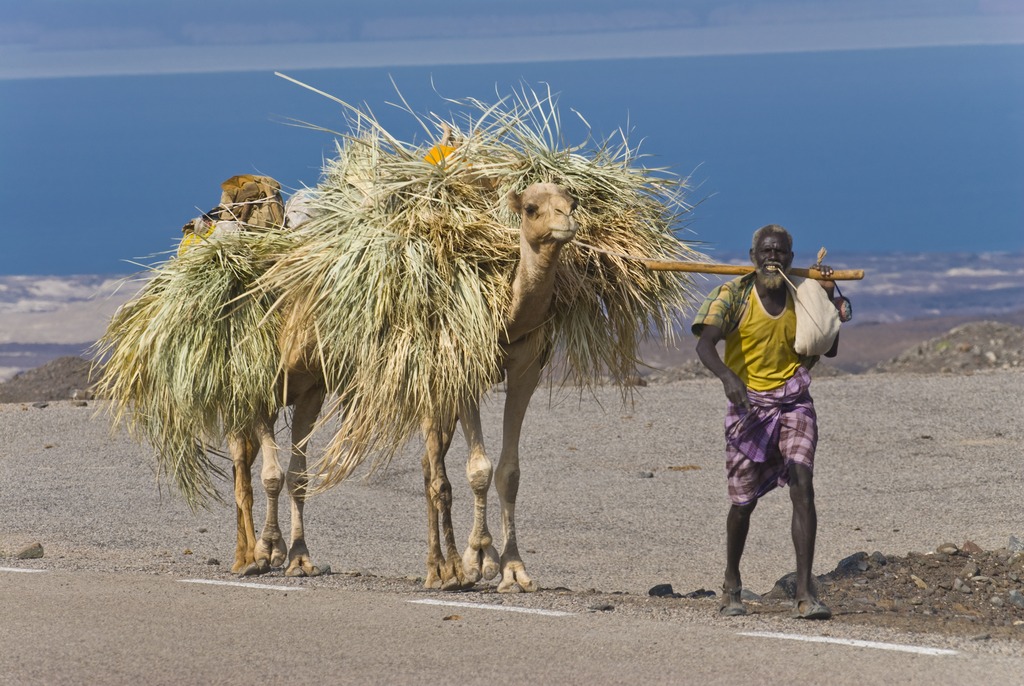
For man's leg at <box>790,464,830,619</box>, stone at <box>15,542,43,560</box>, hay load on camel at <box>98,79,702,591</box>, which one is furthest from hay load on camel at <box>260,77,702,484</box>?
stone at <box>15,542,43,560</box>

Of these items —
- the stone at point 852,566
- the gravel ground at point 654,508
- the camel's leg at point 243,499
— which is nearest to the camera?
the gravel ground at point 654,508

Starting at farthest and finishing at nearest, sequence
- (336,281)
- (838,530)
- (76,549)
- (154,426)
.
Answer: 1. (838,530)
2. (76,549)
3. (154,426)
4. (336,281)

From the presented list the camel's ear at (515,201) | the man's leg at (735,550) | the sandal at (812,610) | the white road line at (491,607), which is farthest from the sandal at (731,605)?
the camel's ear at (515,201)

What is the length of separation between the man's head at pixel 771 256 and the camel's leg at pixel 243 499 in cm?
395

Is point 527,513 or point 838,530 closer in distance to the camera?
point 838,530

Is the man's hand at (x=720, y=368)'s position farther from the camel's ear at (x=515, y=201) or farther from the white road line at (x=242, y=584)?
the white road line at (x=242, y=584)

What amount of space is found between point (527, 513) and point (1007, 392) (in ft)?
26.6

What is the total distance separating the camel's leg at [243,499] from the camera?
9.19 m

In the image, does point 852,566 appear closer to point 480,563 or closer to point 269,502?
point 480,563

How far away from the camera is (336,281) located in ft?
25.3

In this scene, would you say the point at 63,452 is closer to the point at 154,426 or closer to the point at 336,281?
the point at 154,426

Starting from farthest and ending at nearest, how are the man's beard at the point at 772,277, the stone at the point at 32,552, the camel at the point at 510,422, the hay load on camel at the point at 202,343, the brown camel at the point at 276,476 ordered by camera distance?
the stone at the point at 32,552, the brown camel at the point at 276,476, the hay load on camel at the point at 202,343, the camel at the point at 510,422, the man's beard at the point at 772,277

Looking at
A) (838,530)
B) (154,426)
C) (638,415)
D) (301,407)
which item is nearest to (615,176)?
(301,407)

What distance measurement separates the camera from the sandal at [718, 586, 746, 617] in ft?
22.7
